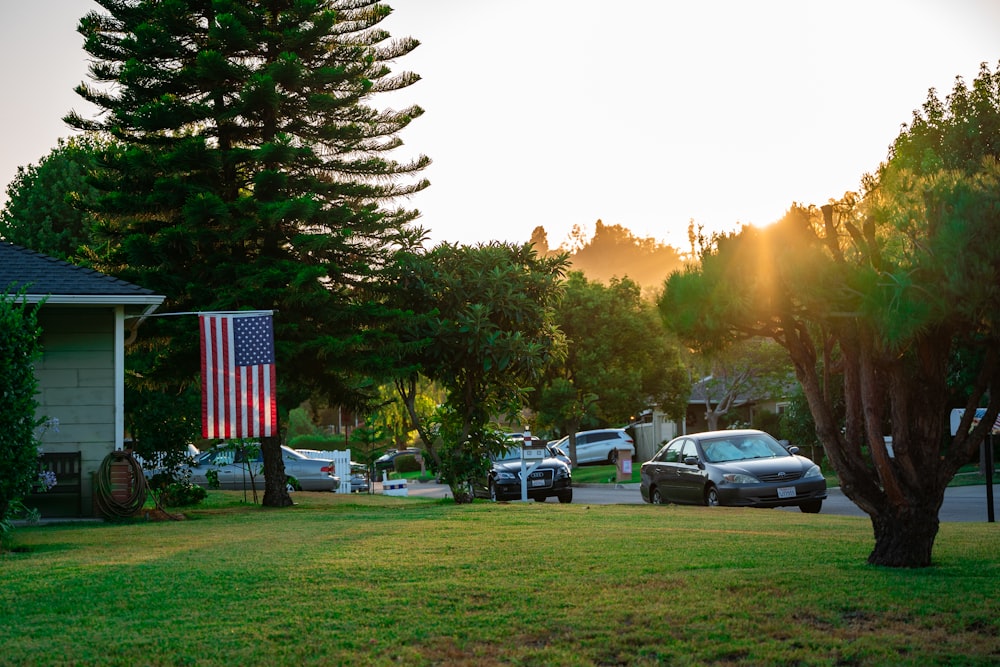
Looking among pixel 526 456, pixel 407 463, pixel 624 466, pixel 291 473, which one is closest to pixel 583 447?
pixel 407 463

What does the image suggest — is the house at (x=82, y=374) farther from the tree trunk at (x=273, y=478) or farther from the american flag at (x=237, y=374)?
the tree trunk at (x=273, y=478)

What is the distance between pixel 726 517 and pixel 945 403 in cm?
650

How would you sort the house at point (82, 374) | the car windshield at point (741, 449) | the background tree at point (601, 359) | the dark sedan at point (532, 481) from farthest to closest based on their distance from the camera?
the background tree at point (601, 359) < the dark sedan at point (532, 481) < the car windshield at point (741, 449) < the house at point (82, 374)

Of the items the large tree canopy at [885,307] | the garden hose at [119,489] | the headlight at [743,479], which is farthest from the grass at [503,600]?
the headlight at [743,479]

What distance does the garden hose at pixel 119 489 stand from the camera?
16.3 meters

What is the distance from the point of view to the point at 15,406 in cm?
1146

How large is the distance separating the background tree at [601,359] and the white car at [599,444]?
4.88 ft

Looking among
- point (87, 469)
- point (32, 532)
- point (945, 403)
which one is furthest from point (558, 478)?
point (945, 403)

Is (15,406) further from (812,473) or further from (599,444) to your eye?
(599,444)

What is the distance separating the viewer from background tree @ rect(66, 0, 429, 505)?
1947cm

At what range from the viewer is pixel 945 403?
29.9 feet

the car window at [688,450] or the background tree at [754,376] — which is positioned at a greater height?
the background tree at [754,376]

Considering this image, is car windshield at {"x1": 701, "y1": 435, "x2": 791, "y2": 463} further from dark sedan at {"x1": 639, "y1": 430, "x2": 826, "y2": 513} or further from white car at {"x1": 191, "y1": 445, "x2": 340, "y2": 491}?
white car at {"x1": 191, "y1": 445, "x2": 340, "y2": 491}

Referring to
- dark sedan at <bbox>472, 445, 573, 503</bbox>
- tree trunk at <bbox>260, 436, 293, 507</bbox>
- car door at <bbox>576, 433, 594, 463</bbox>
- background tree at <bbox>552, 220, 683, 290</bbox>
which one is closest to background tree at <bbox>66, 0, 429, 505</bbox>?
tree trunk at <bbox>260, 436, 293, 507</bbox>
